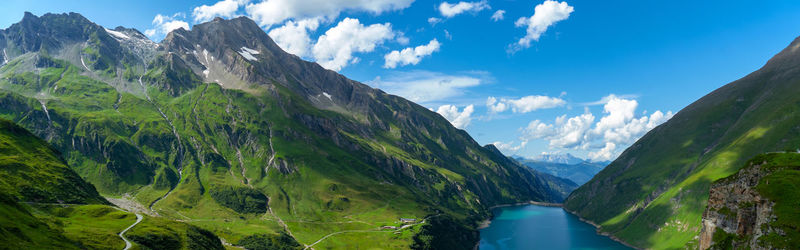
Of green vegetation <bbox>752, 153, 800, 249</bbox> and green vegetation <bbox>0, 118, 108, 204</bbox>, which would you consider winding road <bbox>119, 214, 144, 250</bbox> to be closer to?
green vegetation <bbox>0, 118, 108, 204</bbox>

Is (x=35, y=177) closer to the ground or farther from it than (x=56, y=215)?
farther from it

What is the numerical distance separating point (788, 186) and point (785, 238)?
14.6 metres

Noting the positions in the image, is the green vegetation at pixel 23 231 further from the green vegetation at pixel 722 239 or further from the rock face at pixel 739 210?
the green vegetation at pixel 722 239

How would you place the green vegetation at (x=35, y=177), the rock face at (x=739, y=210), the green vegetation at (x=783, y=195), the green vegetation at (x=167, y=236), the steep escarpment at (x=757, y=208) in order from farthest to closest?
the green vegetation at (x=35, y=177) < the green vegetation at (x=167, y=236) < the rock face at (x=739, y=210) < the steep escarpment at (x=757, y=208) < the green vegetation at (x=783, y=195)

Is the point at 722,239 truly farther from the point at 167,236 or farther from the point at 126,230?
the point at 126,230

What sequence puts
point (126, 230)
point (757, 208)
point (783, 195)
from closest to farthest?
1. point (783, 195)
2. point (757, 208)
3. point (126, 230)

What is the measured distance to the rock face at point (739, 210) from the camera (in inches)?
3275

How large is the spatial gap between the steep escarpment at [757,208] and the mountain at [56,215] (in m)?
144

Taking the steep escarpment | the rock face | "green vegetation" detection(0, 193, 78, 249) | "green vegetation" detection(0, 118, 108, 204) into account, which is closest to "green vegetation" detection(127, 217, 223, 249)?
"green vegetation" detection(0, 193, 78, 249)

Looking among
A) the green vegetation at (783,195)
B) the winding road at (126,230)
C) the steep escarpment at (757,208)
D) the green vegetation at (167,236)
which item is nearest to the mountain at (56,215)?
the green vegetation at (167,236)

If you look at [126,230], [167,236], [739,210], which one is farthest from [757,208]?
[126,230]

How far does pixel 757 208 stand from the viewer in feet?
280

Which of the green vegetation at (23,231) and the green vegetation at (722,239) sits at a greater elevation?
the green vegetation at (23,231)

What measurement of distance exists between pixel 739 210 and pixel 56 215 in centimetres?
20037
